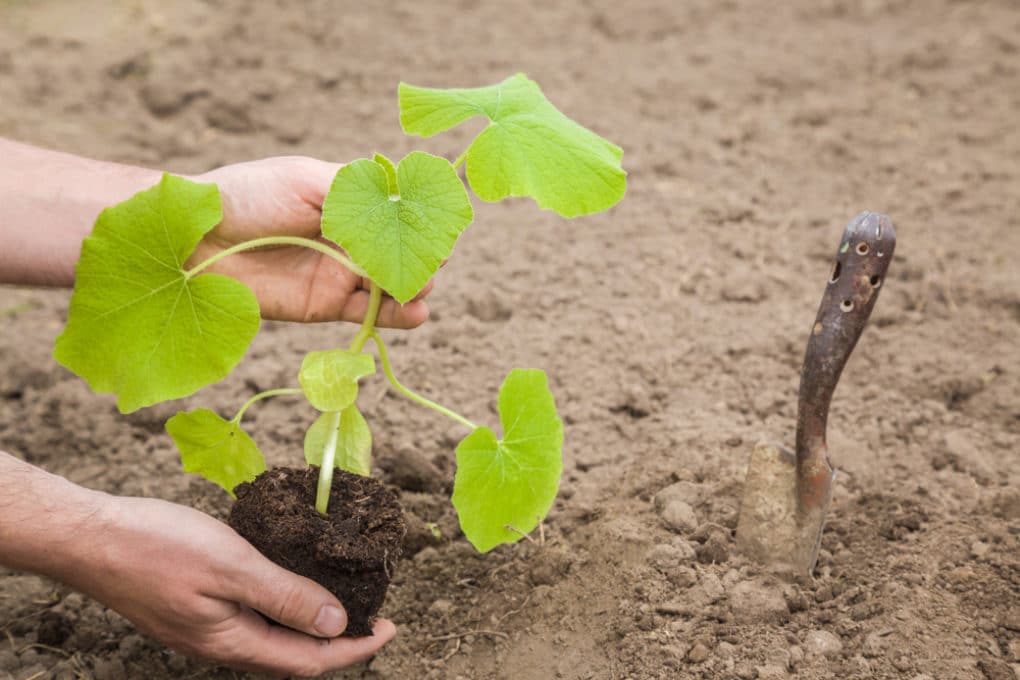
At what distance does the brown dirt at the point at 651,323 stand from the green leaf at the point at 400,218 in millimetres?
685

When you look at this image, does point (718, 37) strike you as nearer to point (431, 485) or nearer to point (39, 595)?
point (431, 485)

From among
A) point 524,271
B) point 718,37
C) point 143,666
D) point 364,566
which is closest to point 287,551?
point 364,566

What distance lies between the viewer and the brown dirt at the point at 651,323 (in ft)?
5.34

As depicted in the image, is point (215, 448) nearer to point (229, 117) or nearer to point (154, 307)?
point (154, 307)

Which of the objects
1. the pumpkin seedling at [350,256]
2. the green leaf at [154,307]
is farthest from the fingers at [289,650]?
→ the green leaf at [154,307]

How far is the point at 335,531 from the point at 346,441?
0.16 metres

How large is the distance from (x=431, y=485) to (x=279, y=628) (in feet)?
1.58

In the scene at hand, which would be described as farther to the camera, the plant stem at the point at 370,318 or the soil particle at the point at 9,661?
the soil particle at the point at 9,661

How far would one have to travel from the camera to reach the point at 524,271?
102 inches

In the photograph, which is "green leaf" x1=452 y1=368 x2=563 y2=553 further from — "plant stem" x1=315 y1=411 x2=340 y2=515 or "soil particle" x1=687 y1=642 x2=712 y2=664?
"soil particle" x1=687 y1=642 x2=712 y2=664

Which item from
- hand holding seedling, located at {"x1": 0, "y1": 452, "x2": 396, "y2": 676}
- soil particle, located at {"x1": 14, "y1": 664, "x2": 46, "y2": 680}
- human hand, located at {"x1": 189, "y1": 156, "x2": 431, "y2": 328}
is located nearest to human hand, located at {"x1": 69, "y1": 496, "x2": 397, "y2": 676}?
hand holding seedling, located at {"x1": 0, "y1": 452, "x2": 396, "y2": 676}

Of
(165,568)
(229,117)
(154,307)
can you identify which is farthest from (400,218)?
(229,117)

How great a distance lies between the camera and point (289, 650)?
150 centimetres

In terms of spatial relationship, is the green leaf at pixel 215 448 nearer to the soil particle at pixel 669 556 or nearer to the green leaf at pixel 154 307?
the green leaf at pixel 154 307
